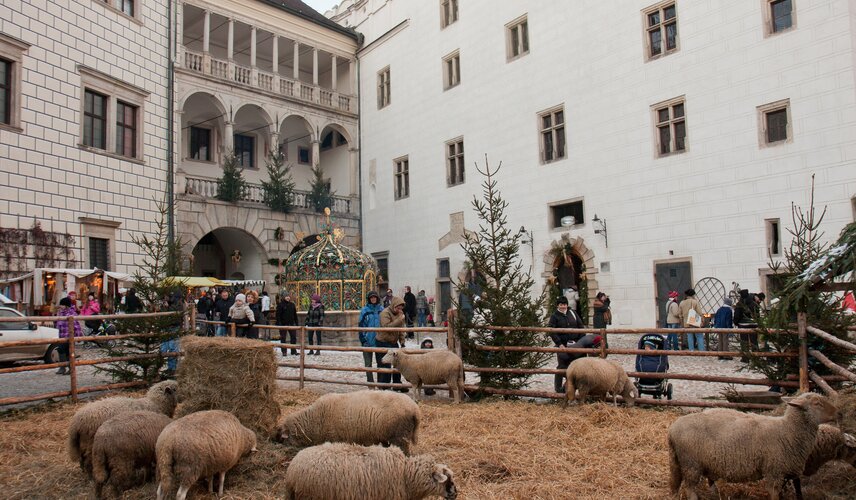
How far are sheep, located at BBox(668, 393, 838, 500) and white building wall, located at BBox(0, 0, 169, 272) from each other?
1883 cm

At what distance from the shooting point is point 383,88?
30.4 metres

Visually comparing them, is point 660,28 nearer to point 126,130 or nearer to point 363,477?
point 126,130

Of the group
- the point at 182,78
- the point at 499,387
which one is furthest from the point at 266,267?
the point at 499,387

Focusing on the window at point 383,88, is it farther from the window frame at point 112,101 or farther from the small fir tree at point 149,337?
the small fir tree at point 149,337

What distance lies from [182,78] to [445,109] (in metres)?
10.3

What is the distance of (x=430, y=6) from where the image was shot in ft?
90.6

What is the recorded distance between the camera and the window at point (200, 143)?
96.4ft

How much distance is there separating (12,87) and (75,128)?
2100mm

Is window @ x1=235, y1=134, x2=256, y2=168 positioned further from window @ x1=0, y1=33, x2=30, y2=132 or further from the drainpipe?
window @ x1=0, y1=33, x2=30, y2=132

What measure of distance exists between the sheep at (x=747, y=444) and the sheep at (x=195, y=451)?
3546 mm

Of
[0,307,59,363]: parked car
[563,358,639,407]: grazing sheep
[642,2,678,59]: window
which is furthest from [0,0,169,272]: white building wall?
[642,2,678,59]: window

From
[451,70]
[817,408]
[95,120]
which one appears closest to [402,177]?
[451,70]

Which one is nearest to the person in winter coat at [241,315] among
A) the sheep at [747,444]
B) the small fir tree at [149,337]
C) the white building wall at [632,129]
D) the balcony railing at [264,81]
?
the small fir tree at [149,337]

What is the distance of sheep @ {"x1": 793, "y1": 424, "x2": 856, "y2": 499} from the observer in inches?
187
